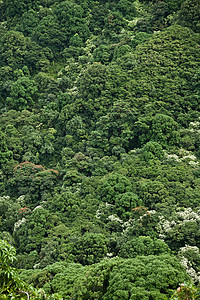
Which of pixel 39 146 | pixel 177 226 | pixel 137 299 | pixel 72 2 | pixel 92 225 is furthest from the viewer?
pixel 72 2

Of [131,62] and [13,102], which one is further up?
[131,62]

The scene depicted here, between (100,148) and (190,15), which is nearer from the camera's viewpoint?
(100,148)

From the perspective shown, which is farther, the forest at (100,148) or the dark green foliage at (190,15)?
the dark green foliage at (190,15)

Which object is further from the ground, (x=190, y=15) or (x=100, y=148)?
(x=190, y=15)

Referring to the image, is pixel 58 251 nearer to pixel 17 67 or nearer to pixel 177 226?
pixel 177 226

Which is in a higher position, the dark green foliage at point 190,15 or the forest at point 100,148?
the dark green foliage at point 190,15

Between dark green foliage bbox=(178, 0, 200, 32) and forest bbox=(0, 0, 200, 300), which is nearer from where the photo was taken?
forest bbox=(0, 0, 200, 300)

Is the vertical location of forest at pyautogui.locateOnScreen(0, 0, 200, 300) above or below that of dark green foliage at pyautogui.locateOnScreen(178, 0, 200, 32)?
below

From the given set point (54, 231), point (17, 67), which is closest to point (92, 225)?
point (54, 231)
